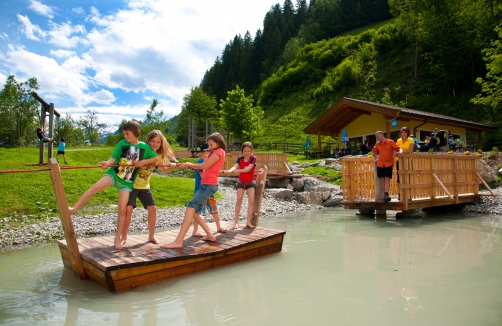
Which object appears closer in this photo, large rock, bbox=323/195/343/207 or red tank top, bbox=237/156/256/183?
red tank top, bbox=237/156/256/183

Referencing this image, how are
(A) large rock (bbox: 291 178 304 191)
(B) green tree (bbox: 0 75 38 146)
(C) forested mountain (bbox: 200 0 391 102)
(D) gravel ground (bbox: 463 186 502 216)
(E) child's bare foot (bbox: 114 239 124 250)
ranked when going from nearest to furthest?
(E) child's bare foot (bbox: 114 239 124 250) → (D) gravel ground (bbox: 463 186 502 216) → (A) large rock (bbox: 291 178 304 191) → (B) green tree (bbox: 0 75 38 146) → (C) forested mountain (bbox: 200 0 391 102)

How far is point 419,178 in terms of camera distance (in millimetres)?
11039

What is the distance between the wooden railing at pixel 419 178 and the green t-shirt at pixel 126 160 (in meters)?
7.45

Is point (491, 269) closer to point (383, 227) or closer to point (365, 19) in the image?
point (383, 227)

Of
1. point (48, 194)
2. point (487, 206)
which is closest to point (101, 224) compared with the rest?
point (48, 194)

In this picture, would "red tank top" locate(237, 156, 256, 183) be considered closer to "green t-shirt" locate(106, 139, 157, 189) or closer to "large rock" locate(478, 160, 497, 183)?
"green t-shirt" locate(106, 139, 157, 189)

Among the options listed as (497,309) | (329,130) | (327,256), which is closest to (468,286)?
(497,309)

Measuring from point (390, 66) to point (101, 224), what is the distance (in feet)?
215

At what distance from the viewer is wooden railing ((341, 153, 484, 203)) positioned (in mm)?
10688

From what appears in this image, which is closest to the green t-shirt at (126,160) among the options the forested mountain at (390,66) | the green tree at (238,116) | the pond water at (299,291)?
the pond water at (299,291)

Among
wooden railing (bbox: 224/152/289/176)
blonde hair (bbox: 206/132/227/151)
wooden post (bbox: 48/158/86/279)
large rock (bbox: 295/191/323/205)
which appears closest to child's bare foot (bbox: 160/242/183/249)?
wooden post (bbox: 48/158/86/279)

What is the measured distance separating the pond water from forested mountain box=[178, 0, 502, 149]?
23.9 m

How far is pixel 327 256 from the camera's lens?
6.94 m

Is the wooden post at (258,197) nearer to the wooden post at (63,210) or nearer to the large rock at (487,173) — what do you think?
the wooden post at (63,210)
